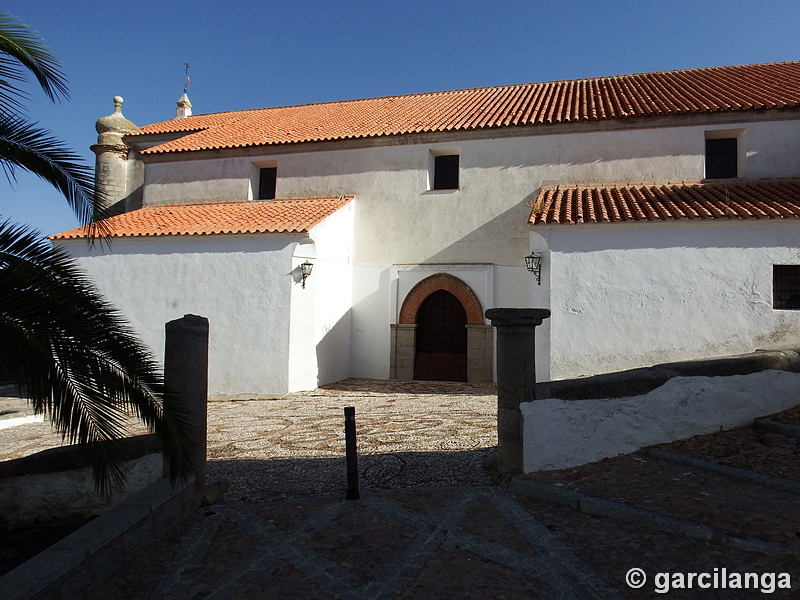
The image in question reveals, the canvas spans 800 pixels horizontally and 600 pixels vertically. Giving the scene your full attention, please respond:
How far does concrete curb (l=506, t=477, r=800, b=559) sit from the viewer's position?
3.17m

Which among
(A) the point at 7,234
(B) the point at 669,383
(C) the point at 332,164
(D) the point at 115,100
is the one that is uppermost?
(D) the point at 115,100

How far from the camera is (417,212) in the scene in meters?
12.6

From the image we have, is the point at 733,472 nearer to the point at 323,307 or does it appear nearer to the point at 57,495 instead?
the point at 57,495

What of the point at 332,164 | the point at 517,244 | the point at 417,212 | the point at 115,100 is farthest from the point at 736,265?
the point at 115,100

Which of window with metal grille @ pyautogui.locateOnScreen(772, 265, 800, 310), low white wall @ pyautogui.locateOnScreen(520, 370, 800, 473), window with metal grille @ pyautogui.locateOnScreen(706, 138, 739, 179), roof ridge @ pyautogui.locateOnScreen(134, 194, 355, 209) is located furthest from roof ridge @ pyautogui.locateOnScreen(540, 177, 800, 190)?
low white wall @ pyautogui.locateOnScreen(520, 370, 800, 473)

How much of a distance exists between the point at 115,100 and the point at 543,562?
2020 cm

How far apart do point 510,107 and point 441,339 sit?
6175mm

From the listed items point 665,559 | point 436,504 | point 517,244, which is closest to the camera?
point 665,559

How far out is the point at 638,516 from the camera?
3.70 metres

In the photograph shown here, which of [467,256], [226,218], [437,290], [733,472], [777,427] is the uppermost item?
[226,218]

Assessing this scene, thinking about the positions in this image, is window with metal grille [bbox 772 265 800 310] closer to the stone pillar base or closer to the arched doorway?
the arched doorway

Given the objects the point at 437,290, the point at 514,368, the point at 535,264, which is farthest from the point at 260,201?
the point at 514,368

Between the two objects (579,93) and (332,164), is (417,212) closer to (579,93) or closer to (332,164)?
(332,164)

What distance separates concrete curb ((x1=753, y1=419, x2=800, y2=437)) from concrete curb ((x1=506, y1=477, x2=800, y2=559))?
243 cm
